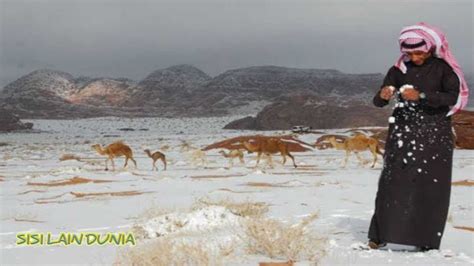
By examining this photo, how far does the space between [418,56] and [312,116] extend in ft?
155

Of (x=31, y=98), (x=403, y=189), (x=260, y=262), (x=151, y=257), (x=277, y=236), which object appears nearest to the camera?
(x=151, y=257)

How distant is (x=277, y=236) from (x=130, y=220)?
2396mm

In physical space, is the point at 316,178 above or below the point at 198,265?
below

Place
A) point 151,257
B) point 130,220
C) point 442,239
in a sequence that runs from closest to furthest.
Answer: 1. point 151,257
2. point 442,239
3. point 130,220

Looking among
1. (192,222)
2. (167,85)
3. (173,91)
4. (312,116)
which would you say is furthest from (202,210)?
(167,85)

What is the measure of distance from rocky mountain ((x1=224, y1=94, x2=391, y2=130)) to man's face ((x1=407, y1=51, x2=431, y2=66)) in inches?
1565

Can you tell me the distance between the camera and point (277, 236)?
4.69 metres

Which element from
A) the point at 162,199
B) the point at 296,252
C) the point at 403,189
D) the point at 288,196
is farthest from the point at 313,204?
the point at 296,252

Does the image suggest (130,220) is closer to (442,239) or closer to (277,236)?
(277,236)

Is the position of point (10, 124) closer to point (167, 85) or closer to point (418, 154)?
point (418, 154)

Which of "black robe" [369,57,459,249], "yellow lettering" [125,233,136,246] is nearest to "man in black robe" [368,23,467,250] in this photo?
"black robe" [369,57,459,249]

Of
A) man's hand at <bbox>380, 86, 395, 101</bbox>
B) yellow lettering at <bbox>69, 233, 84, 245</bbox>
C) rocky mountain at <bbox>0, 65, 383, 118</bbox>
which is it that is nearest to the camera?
man's hand at <bbox>380, 86, 395, 101</bbox>

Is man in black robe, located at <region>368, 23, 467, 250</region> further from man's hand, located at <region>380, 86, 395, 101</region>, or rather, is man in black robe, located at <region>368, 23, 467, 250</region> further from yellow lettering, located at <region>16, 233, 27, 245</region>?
yellow lettering, located at <region>16, 233, 27, 245</region>

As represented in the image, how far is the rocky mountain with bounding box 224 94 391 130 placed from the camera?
155 feet
